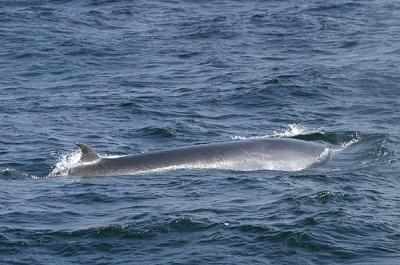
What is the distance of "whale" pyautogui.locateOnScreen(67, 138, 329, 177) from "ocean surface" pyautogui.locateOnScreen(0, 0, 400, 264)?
37cm

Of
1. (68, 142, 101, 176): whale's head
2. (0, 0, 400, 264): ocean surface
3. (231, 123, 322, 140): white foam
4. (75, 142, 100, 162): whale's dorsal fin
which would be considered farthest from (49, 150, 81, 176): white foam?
(231, 123, 322, 140): white foam

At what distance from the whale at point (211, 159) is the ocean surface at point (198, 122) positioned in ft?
1.23

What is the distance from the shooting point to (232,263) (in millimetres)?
18625

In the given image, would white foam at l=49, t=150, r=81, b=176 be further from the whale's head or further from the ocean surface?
the whale's head

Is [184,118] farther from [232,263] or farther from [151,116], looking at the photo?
[232,263]

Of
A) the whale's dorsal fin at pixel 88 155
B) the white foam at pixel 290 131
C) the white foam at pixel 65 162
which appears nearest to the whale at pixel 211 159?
the whale's dorsal fin at pixel 88 155

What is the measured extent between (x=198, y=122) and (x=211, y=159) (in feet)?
20.8

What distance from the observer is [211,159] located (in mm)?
26016

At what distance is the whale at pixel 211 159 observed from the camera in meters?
25.5

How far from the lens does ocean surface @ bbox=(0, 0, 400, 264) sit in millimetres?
20062

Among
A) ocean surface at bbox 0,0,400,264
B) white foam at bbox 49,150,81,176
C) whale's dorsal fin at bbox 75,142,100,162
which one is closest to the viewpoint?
ocean surface at bbox 0,0,400,264

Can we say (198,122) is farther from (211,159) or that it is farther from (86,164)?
(86,164)

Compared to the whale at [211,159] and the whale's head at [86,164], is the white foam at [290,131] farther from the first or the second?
the whale's head at [86,164]

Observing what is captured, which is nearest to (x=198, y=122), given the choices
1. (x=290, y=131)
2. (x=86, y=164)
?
(x=290, y=131)
